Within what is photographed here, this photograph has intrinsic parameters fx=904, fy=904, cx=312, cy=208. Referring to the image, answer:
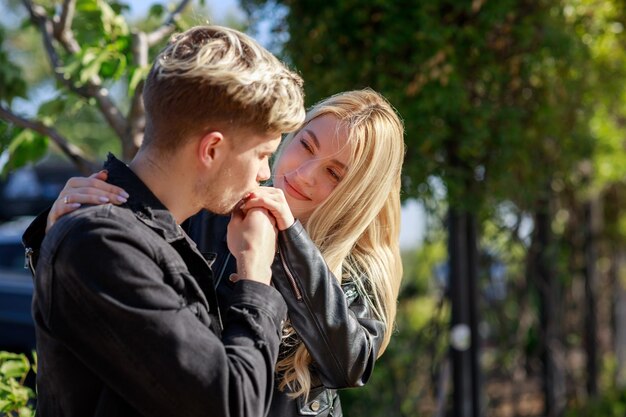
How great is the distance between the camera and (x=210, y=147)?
5.04ft

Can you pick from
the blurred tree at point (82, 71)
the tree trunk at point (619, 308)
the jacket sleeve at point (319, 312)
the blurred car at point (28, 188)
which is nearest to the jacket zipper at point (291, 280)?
the jacket sleeve at point (319, 312)

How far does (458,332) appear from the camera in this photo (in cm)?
477

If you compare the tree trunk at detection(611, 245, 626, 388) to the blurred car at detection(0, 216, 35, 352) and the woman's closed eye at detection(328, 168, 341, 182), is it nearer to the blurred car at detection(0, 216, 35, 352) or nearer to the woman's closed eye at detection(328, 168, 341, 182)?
the blurred car at detection(0, 216, 35, 352)

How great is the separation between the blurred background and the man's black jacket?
1.44 metres

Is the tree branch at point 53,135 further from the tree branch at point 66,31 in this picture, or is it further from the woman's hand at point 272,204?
the woman's hand at point 272,204

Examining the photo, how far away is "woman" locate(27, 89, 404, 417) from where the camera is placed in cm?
195

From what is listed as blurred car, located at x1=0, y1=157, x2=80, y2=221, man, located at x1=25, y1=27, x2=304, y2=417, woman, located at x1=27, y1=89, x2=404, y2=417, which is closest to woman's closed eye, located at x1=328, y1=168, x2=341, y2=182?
woman, located at x1=27, y1=89, x2=404, y2=417

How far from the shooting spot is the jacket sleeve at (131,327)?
4.55ft

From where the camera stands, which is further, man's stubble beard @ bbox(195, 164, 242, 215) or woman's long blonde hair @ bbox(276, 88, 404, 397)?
woman's long blonde hair @ bbox(276, 88, 404, 397)

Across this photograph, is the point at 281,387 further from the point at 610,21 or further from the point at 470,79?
the point at 610,21

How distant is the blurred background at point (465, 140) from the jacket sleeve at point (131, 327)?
145cm

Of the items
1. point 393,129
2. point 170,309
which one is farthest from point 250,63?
point 393,129

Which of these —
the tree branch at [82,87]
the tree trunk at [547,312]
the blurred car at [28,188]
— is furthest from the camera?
the blurred car at [28,188]

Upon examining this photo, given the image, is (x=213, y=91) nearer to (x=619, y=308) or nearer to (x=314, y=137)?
(x=314, y=137)
